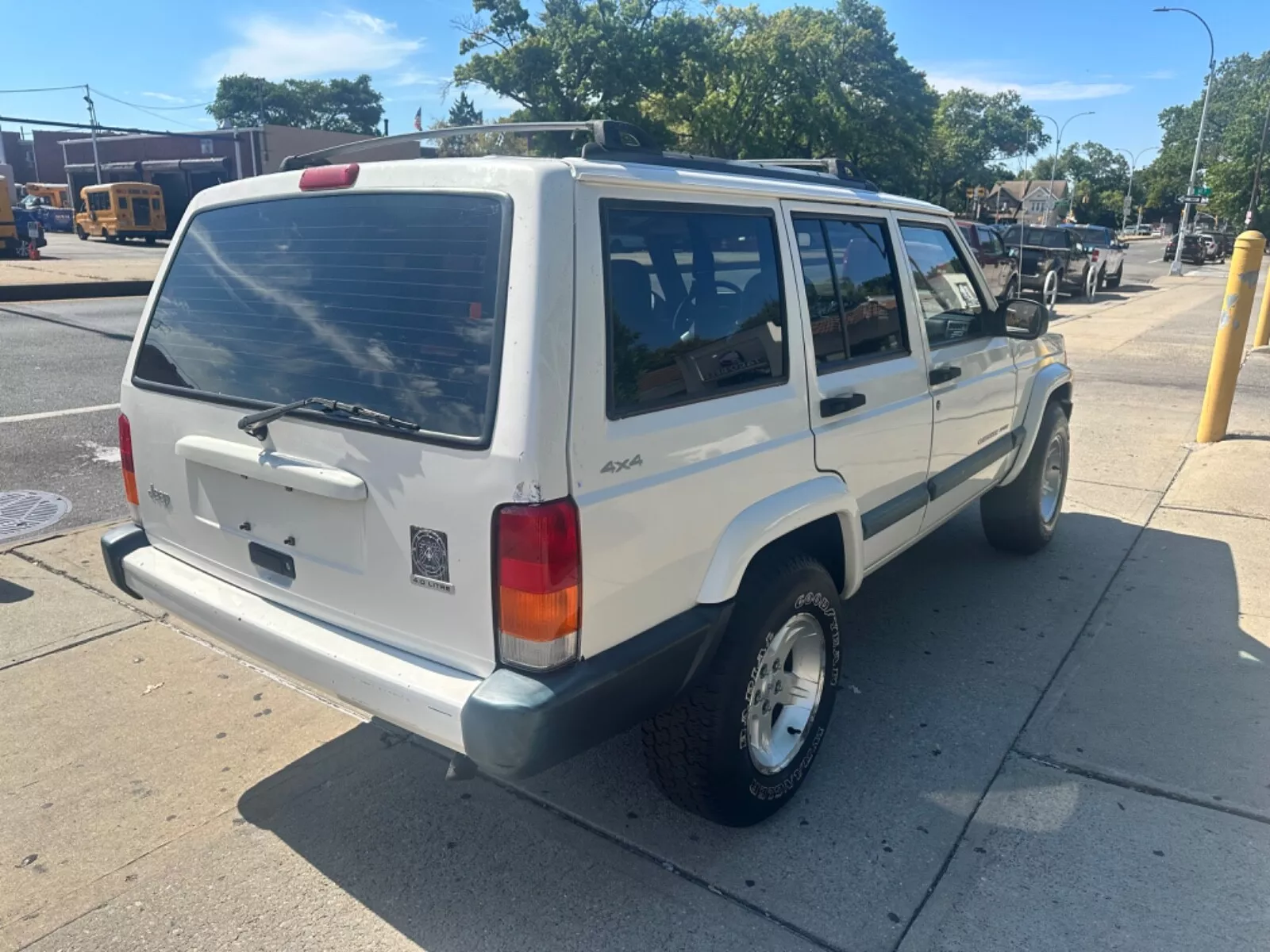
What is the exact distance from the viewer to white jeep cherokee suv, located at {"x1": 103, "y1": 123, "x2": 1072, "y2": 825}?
2176mm

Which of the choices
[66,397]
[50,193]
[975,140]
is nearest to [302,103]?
[50,193]

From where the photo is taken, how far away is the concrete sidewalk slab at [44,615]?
3.98 meters

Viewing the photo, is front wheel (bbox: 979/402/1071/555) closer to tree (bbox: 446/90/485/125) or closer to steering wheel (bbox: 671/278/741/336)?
steering wheel (bbox: 671/278/741/336)

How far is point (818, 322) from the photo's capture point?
3.07m

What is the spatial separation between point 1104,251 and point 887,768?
85.8ft

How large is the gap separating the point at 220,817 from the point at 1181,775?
124 inches

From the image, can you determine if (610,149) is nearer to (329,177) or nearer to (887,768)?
(329,177)

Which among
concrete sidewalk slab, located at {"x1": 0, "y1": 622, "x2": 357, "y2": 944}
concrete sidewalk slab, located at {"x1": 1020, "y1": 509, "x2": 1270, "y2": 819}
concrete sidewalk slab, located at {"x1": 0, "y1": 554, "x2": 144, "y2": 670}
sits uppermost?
concrete sidewalk slab, located at {"x1": 0, "y1": 554, "x2": 144, "y2": 670}

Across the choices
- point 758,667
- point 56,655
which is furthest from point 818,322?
point 56,655

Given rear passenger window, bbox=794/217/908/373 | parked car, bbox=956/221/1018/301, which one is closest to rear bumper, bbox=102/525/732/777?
rear passenger window, bbox=794/217/908/373

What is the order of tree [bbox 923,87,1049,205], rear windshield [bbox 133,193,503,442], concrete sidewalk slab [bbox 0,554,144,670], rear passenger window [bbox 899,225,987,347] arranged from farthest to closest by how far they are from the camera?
tree [bbox 923,87,1049,205] → concrete sidewalk slab [bbox 0,554,144,670] → rear passenger window [bbox 899,225,987,347] → rear windshield [bbox 133,193,503,442]

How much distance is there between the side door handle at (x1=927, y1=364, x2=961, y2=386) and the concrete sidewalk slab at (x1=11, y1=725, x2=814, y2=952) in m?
2.14

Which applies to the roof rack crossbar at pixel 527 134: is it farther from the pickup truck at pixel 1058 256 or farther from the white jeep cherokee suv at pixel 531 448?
the pickup truck at pixel 1058 256

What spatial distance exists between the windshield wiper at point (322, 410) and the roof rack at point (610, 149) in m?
0.73
